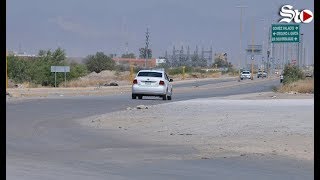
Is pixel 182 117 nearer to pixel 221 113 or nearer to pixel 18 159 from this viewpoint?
pixel 221 113

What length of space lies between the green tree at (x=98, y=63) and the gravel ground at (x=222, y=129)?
120106 mm

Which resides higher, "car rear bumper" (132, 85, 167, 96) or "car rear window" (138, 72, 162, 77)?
"car rear window" (138, 72, 162, 77)

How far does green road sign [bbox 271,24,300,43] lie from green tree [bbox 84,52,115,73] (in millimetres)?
94084

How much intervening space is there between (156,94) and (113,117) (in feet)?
54.3

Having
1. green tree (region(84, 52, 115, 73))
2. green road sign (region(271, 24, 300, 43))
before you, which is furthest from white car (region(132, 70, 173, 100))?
green tree (region(84, 52, 115, 73))

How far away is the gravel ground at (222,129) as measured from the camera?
15.9 meters

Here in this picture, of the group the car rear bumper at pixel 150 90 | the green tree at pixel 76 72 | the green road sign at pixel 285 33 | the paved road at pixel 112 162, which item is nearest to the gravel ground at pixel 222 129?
the paved road at pixel 112 162

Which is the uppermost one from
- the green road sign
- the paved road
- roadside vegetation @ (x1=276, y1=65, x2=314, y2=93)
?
the green road sign

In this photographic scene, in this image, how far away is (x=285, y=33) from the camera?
180 feet

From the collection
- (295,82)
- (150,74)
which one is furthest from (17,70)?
(150,74)

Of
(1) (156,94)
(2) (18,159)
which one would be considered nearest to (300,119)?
(2) (18,159)

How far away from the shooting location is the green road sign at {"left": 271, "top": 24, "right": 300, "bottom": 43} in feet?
178
